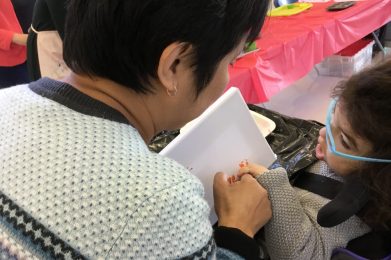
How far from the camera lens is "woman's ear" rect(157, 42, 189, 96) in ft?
1.55

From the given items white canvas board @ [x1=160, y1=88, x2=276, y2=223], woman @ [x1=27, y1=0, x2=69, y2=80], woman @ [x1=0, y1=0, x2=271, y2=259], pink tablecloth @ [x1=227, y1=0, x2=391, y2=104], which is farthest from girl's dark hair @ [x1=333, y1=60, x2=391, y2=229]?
woman @ [x1=27, y1=0, x2=69, y2=80]

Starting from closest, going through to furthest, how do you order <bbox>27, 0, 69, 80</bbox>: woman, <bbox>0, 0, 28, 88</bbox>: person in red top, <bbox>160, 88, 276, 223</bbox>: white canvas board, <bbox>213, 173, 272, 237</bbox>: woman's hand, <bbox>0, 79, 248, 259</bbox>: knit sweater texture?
<bbox>0, 79, 248, 259</bbox>: knit sweater texture < <bbox>213, 173, 272, 237</bbox>: woman's hand < <bbox>160, 88, 276, 223</bbox>: white canvas board < <bbox>27, 0, 69, 80</bbox>: woman < <bbox>0, 0, 28, 88</bbox>: person in red top

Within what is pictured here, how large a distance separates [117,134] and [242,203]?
0.37 m

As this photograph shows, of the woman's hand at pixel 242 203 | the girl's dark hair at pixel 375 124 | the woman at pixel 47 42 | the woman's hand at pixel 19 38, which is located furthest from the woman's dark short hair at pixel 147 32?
the woman's hand at pixel 19 38

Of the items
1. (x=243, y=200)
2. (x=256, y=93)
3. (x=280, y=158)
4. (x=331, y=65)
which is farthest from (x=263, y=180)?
(x=331, y=65)

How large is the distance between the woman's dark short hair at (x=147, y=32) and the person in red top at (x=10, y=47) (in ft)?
4.77

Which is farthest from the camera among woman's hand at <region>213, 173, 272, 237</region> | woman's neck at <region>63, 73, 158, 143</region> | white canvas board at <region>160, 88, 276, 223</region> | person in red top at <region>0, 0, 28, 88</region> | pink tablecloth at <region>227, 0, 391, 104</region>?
person in red top at <region>0, 0, 28, 88</region>

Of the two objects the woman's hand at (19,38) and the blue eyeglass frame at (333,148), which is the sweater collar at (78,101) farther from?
the woman's hand at (19,38)

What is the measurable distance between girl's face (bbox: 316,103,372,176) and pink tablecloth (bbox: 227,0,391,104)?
62cm

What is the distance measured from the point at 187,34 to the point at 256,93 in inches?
48.2

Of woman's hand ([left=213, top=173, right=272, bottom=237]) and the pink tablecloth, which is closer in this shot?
woman's hand ([left=213, top=173, right=272, bottom=237])

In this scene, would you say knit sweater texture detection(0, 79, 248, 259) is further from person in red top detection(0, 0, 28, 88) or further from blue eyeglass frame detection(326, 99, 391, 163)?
person in red top detection(0, 0, 28, 88)

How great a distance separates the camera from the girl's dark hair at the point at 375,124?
2.58 feet

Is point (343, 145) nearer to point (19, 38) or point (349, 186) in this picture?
point (349, 186)
